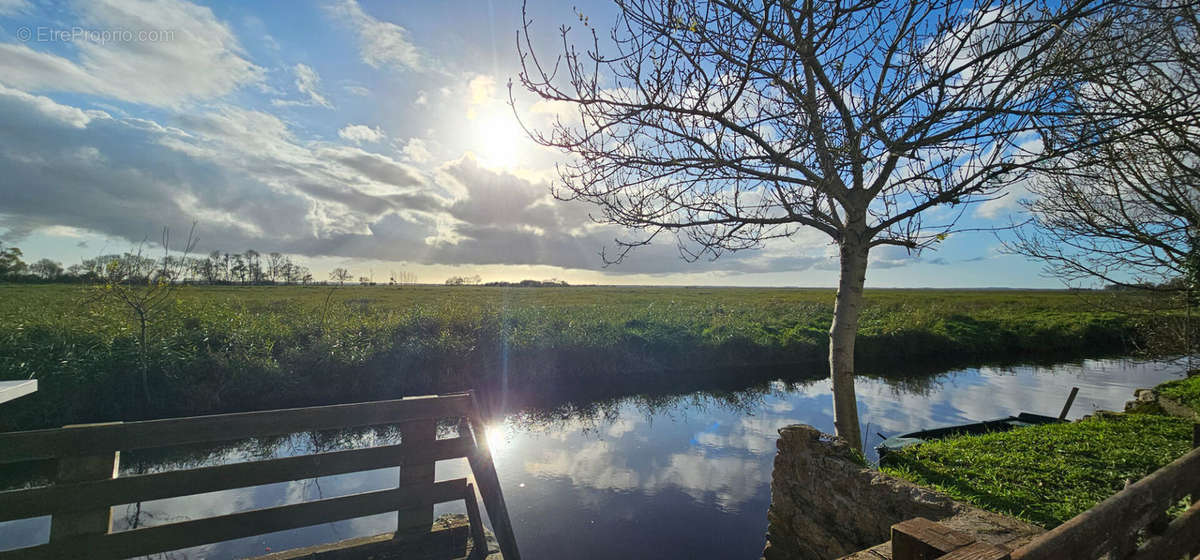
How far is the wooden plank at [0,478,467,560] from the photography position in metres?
3.11

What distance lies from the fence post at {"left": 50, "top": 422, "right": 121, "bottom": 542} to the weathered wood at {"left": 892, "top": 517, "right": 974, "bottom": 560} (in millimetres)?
4299

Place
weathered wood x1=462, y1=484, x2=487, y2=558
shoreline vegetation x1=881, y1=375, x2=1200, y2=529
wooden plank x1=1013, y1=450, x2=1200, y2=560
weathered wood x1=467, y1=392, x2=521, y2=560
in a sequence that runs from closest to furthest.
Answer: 1. wooden plank x1=1013, y1=450, x2=1200, y2=560
2. weathered wood x1=467, y1=392, x2=521, y2=560
3. weathered wood x1=462, y1=484, x2=487, y2=558
4. shoreline vegetation x1=881, y1=375, x2=1200, y2=529

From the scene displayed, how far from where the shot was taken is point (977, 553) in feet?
4.67

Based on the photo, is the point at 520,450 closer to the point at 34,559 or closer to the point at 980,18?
the point at 34,559

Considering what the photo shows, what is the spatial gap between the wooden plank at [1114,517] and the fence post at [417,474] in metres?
3.67

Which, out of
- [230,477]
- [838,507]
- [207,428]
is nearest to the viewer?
[207,428]

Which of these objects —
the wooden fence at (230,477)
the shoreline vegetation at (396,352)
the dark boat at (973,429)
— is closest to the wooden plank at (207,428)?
the wooden fence at (230,477)

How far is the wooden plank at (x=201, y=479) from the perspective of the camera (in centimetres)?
302

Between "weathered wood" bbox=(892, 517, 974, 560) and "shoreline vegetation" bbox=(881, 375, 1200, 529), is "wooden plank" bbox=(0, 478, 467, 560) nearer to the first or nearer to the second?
"weathered wood" bbox=(892, 517, 974, 560)

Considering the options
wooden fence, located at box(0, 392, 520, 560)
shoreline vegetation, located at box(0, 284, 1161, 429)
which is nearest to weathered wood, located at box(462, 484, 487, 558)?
wooden fence, located at box(0, 392, 520, 560)

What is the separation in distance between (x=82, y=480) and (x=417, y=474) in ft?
6.66

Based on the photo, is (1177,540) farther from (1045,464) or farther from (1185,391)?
(1185,391)

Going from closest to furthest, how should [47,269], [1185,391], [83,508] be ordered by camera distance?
1. [83,508]
2. [1185,391]
3. [47,269]

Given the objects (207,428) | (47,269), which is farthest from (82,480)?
(47,269)
